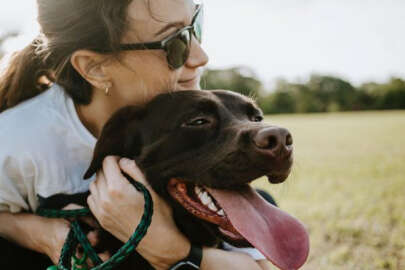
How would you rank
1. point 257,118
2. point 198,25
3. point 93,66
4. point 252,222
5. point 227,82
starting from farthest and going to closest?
point 227,82 < point 198,25 < point 257,118 < point 93,66 < point 252,222

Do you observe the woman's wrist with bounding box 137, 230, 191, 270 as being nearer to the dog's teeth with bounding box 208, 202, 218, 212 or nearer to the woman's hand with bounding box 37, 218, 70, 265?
the dog's teeth with bounding box 208, 202, 218, 212

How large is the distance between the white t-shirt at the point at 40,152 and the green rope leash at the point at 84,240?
9.5 inches

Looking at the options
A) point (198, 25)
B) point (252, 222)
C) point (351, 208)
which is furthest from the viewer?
point (351, 208)

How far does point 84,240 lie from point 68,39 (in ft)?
4.32

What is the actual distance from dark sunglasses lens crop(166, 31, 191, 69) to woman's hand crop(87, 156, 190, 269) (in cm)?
85

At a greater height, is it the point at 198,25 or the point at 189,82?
the point at 198,25

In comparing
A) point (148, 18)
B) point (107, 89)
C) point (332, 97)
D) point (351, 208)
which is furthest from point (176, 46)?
point (332, 97)

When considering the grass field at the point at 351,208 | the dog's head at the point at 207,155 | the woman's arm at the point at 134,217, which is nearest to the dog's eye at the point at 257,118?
the dog's head at the point at 207,155

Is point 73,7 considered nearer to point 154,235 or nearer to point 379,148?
point 154,235

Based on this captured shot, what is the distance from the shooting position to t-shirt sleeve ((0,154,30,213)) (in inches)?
98.9

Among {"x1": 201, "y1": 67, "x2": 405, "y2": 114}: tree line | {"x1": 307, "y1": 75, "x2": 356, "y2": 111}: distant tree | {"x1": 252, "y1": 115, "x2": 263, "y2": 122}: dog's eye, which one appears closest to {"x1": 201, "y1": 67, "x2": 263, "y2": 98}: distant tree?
{"x1": 252, "y1": 115, "x2": 263, "y2": 122}: dog's eye

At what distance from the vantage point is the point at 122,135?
2646 mm

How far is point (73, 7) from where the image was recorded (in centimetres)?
261

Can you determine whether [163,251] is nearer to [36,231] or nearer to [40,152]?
[36,231]
